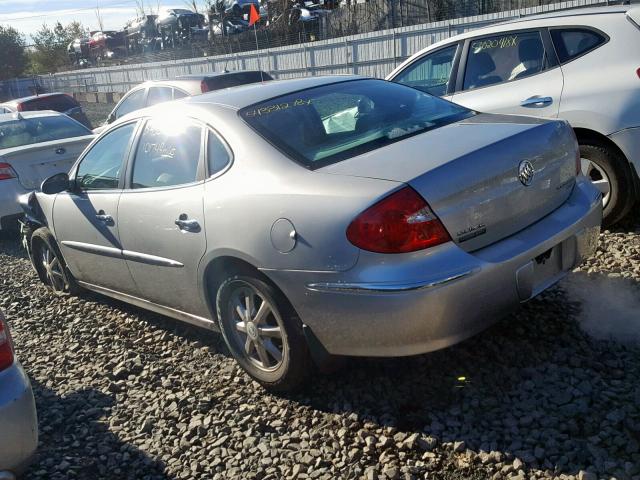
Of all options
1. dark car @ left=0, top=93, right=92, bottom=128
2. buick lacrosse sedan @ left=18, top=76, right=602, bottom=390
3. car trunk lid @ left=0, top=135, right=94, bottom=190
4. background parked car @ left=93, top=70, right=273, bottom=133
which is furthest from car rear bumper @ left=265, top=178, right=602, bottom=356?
dark car @ left=0, top=93, right=92, bottom=128

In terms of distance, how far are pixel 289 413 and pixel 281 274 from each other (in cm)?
78

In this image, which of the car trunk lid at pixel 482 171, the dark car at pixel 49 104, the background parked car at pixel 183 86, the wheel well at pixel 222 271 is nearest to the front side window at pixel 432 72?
the car trunk lid at pixel 482 171

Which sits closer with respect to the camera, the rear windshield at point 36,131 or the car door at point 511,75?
the car door at point 511,75

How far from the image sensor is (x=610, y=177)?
4.77 metres

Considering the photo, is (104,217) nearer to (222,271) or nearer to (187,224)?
(187,224)

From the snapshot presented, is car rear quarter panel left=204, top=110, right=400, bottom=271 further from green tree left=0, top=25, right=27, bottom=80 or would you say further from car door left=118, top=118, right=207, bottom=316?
green tree left=0, top=25, right=27, bottom=80

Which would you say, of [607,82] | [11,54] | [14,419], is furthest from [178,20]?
[11,54]

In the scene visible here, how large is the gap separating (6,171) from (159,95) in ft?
8.91

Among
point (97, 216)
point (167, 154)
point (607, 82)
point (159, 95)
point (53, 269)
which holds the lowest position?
point (53, 269)

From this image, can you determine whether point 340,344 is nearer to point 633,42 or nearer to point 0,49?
point 633,42

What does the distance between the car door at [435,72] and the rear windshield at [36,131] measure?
192 inches

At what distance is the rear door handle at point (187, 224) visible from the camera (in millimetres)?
3454

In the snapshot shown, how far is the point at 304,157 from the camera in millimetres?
3186

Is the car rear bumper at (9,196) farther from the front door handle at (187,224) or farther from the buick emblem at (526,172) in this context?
the buick emblem at (526,172)
